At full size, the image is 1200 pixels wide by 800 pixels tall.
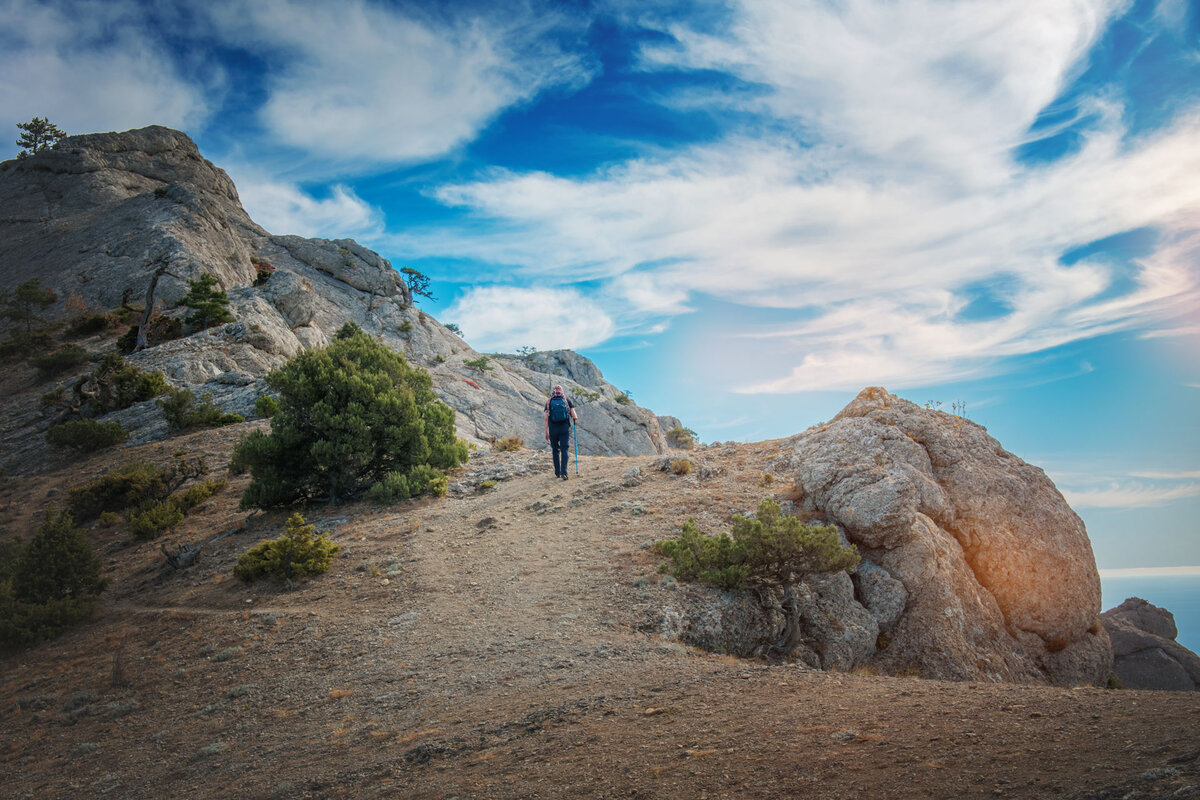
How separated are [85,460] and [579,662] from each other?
2500cm

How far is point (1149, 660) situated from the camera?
713 inches

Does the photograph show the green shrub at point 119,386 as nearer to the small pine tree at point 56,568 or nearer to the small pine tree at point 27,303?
the small pine tree at point 27,303

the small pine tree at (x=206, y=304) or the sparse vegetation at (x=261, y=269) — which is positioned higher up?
the sparse vegetation at (x=261, y=269)

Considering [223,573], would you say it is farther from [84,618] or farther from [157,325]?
[157,325]

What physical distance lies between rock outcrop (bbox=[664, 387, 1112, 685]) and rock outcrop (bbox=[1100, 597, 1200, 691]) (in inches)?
Answer: 287

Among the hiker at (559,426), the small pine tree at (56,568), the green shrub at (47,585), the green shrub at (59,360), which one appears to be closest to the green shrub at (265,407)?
the green shrub at (47,585)

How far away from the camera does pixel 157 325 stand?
32.9 metres

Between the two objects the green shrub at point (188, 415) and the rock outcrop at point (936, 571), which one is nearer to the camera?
the rock outcrop at point (936, 571)

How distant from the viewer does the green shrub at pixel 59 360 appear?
3145cm

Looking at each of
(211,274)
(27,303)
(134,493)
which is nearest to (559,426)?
(134,493)

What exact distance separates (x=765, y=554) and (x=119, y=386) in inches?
1191

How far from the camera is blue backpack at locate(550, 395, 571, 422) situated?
17156 mm

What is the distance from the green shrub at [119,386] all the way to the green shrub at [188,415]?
8.36ft

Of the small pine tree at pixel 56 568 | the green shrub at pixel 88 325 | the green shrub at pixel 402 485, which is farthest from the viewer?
the green shrub at pixel 88 325
